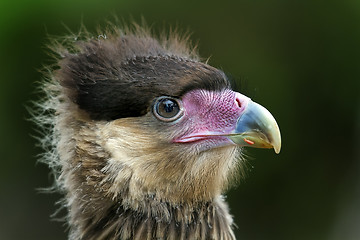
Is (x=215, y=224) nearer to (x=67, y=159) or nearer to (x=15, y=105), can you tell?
(x=67, y=159)

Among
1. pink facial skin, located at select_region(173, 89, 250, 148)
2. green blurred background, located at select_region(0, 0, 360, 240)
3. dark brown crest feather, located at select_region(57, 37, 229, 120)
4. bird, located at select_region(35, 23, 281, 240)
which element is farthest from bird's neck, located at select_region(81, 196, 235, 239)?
green blurred background, located at select_region(0, 0, 360, 240)

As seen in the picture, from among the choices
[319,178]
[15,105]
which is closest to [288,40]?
[319,178]

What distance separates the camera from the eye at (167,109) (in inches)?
117

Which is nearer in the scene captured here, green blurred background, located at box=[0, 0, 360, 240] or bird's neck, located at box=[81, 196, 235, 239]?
bird's neck, located at box=[81, 196, 235, 239]

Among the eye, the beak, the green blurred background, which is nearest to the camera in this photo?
the beak

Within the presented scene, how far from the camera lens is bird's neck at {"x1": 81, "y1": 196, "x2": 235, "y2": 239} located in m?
2.92

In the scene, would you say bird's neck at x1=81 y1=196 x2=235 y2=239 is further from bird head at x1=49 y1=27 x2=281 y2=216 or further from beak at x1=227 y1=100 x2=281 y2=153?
beak at x1=227 y1=100 x2=281 y2=153

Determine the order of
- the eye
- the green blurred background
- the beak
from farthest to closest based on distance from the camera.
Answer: the green blurred background, the eye, the beak

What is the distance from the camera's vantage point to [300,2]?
6.46 meters

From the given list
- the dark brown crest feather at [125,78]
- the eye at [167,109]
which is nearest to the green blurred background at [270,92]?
the dark brown crest feather at [125,78]

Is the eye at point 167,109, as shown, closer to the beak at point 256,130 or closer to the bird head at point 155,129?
the bird head at point 155,129

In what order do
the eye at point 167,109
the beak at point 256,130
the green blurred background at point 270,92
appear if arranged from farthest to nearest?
the green blurred background at point 270,92 → the eye at point 167,109 → the beak at point 256,130

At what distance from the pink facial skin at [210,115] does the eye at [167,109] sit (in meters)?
0.04

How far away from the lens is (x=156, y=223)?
293 centimetres
